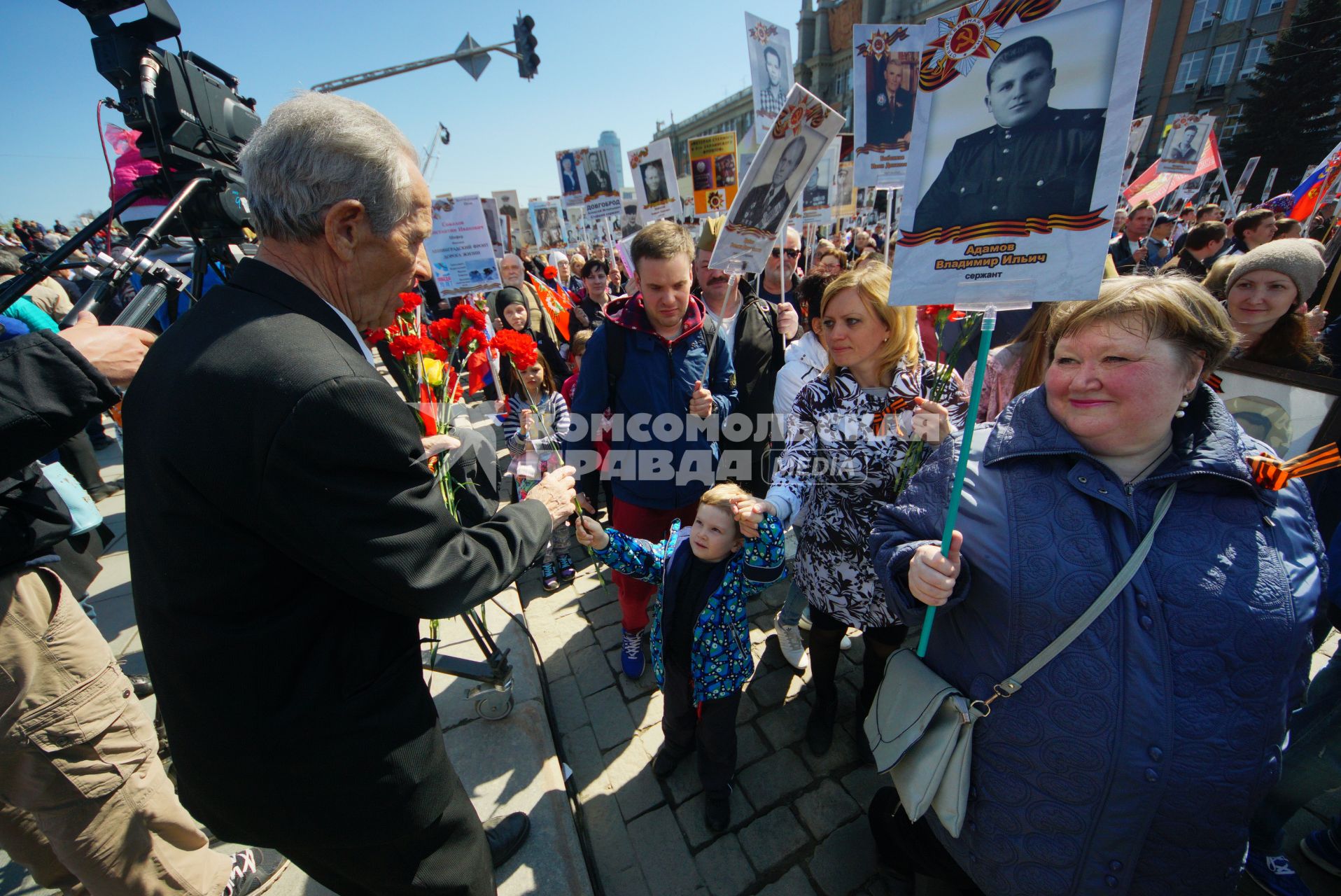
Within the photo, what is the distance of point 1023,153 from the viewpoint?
1177 millimetres

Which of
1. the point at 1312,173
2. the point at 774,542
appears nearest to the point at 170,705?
the point at 774,542

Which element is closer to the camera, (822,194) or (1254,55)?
(822,194)

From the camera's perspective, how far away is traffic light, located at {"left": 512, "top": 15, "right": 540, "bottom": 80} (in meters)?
10.6

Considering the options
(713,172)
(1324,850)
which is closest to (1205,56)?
(713,172)

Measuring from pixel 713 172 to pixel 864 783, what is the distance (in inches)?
222

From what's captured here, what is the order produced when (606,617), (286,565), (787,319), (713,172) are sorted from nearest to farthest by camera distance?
(286,565), (606,617), (787,319), (713,172)

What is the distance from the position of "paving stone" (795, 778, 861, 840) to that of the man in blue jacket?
106 cm

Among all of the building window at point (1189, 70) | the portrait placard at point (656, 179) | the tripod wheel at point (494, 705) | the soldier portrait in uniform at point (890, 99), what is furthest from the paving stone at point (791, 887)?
the building window at point (1189, 70)

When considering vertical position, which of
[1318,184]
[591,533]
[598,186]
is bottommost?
[591,533]

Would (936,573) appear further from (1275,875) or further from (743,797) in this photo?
(1275,875)

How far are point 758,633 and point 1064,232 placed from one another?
8.89ft

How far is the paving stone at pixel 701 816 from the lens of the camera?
2209mm

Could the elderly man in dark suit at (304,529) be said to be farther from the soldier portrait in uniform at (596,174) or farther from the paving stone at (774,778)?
the soldier portrait in uniform at (596,174)

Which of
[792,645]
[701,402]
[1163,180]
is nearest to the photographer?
[701,402]
